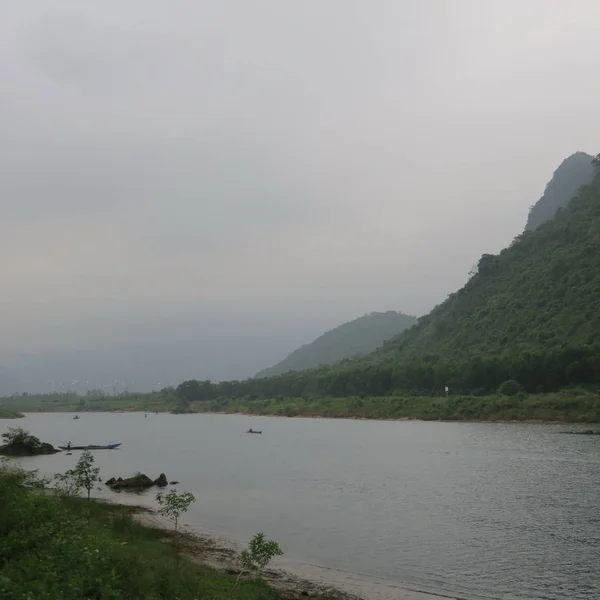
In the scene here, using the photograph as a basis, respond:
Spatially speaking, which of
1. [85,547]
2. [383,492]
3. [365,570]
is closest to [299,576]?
[365,570]

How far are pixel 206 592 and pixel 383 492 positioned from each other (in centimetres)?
3592

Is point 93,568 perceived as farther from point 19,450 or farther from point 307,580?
point 19,450

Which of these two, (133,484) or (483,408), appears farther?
(483,408)

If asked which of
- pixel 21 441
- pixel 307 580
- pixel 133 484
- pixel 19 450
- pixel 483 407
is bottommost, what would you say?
pixel 19 450

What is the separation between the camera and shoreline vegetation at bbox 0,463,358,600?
593 inches

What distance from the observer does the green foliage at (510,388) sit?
12769 centimetres

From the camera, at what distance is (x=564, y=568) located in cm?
2914

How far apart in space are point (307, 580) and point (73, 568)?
52.1 ft

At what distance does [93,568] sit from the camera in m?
15.8

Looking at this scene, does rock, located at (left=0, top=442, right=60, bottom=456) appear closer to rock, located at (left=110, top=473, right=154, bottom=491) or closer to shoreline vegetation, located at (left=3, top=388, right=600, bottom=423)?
rock, located at (left=110, top=473, right=154, bottom=491)

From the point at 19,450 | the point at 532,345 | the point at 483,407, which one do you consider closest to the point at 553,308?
the point at 532,345

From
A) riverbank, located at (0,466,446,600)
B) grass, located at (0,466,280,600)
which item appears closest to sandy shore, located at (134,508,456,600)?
riverbank, located at (0,466,446,600)

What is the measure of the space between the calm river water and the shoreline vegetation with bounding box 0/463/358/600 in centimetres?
731

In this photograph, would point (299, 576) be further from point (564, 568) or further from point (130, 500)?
point (130, 500)
